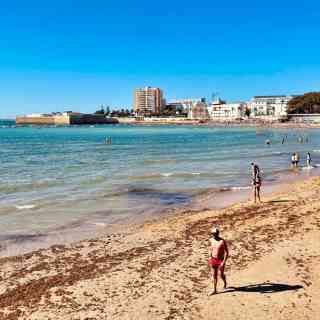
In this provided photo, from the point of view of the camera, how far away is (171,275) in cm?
1175

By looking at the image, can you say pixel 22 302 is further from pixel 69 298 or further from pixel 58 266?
pixel 58 266

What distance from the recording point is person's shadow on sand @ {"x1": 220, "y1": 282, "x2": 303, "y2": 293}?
34.8ft

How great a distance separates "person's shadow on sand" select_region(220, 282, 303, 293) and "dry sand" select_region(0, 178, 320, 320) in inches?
0.9

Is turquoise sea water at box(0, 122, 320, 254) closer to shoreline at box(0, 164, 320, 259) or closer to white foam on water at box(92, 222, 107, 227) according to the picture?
white foam on water at box(92, 222, 107, 227)

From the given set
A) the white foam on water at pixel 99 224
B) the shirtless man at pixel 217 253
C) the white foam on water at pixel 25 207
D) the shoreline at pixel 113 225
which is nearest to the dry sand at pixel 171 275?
the shirtless man at pixel 217 253

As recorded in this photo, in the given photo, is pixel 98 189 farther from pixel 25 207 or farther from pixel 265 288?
pixel 265 288

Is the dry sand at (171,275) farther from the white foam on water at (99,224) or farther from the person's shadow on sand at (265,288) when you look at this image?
the white foam on water at (99,224)

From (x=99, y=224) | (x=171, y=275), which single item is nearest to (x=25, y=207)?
(x=99, y=224)

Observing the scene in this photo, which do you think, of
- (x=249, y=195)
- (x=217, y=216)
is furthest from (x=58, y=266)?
(x=249, y=195)

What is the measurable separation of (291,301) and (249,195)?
15994mm

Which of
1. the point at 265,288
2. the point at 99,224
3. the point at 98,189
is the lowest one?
the point at 98,189

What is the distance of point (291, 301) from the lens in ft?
32.8

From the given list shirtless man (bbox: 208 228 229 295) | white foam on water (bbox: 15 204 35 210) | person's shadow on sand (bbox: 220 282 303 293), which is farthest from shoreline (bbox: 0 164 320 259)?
person's shadow on sand (bbox: 220 282 303 293)

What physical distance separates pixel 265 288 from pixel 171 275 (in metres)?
2.33
